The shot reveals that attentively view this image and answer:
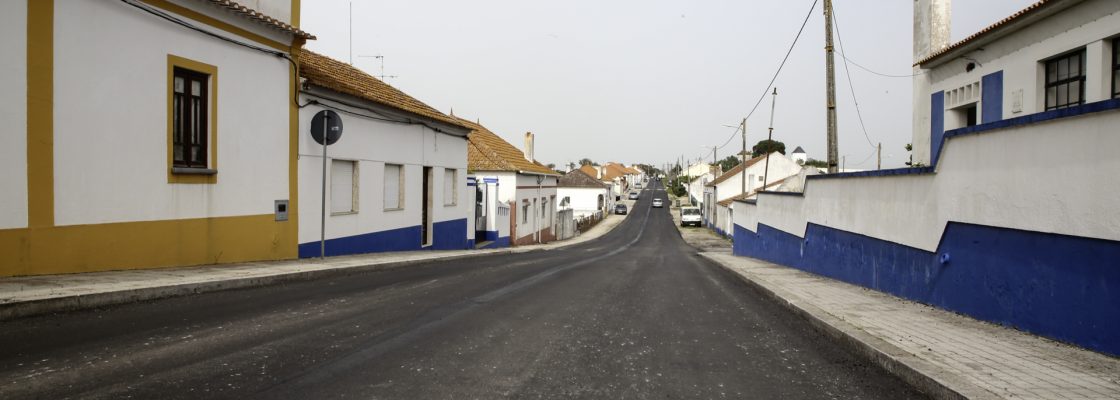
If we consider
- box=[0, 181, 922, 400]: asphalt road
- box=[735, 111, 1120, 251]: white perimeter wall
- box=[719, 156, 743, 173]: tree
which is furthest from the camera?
box=[719, 156, 743, 173]: tree

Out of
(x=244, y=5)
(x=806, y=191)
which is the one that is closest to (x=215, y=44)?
(x=244, y=5)

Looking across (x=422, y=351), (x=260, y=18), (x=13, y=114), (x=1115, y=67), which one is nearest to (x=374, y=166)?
(x=260, y=18)

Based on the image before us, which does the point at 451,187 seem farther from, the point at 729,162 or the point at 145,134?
the point at 729,162

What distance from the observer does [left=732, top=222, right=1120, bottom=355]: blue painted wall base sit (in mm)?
5188

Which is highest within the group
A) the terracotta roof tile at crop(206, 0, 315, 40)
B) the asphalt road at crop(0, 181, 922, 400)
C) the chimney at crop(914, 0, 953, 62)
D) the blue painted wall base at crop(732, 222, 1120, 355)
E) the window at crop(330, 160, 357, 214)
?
the chimney at crop(914, 0, 953, 62)

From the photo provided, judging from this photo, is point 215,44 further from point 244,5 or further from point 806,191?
point 806,191

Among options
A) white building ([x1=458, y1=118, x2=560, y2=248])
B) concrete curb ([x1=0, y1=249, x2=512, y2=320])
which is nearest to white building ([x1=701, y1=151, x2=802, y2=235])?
white building ([x1=458, y1=118, x2=560, y2=248])

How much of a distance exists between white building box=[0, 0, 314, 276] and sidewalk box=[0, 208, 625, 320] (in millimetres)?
432

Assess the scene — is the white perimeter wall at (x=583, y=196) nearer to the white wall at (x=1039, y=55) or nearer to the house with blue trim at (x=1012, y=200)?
the white wall at (x=1039, y=55)

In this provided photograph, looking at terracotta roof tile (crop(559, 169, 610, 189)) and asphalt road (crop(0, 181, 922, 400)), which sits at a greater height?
terracotta roof tile (crop(559, 169, 610, 189))

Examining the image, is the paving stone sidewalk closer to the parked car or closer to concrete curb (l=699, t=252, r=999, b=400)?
concrete curb (l=699, t=252, r=999, b=400)

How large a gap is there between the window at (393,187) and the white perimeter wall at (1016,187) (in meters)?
11.0

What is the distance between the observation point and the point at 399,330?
20.0ft

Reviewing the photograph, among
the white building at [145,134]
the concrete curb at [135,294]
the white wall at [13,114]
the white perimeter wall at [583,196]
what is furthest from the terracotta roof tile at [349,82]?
the white perimeter wall at [583,196]
